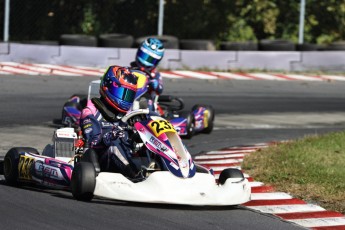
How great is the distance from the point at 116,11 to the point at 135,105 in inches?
353

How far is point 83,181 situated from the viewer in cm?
801

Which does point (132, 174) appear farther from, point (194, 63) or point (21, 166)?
point (194, 63)

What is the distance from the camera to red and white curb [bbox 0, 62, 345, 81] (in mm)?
18844

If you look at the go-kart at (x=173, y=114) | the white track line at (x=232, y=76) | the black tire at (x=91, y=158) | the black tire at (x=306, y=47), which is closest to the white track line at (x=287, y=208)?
the black tire at (x=91, y=158)

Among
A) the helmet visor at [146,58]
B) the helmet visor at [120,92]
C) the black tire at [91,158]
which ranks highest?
the helmet visor at [120,92]

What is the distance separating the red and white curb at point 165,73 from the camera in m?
18.8

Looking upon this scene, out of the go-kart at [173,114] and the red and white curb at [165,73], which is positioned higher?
the go-kart at [173,114]

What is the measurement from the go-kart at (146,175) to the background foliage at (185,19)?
11.0m

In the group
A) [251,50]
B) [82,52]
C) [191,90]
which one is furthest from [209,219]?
[251,50]

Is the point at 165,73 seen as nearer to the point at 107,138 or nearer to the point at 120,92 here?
the point at 120,92

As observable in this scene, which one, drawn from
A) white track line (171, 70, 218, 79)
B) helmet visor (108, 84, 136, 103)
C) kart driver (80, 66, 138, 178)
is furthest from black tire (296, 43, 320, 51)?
helmet visor (108, 84, 136, 103)

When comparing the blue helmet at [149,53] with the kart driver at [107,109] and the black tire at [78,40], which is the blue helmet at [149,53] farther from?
the black tire at [78,40]

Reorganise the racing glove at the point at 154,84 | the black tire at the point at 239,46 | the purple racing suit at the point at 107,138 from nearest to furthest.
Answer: the purple racing suit at the point at 107,138 < the racing glove at the point at 154,84 < the black tire at the point at 239,46

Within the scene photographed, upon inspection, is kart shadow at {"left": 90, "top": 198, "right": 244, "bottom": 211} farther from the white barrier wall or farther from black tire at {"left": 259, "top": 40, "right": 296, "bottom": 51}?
black tire at {"left": 259, "top": 40, "right": 296, "bottom": 51}
